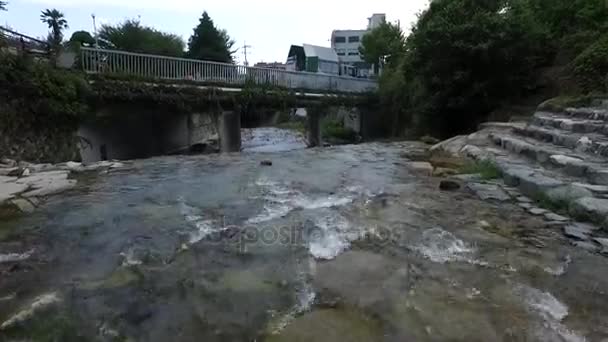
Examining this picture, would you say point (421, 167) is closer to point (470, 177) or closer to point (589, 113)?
point (470, 177)

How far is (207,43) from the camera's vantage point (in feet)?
86.3

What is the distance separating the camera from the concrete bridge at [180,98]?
9109 millimetres

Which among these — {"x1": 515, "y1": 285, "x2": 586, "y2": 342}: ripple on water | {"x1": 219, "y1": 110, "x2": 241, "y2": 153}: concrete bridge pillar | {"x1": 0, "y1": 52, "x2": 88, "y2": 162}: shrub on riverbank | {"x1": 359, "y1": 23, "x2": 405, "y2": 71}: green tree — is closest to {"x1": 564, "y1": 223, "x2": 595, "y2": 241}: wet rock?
{"x1": 515, "y1": 285, "x2": 586, "y2": 342}: ripple on water

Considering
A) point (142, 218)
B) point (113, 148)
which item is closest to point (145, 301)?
point (142, 218)

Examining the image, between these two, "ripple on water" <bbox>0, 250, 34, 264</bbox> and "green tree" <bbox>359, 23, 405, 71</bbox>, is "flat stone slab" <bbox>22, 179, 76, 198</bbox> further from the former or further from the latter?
"green tree" <bbox>359, 23, 405, 71</bbox>

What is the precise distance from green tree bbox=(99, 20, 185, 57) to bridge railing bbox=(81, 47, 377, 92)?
13.1 metres

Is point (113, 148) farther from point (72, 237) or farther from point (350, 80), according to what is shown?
point (350, 80)

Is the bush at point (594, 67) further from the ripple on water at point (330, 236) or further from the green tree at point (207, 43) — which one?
the green tree at point (207, 43)

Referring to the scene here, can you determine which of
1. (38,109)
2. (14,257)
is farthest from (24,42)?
(14,257)

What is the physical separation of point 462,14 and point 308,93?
238 inches

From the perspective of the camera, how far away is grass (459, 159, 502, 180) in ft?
17.0

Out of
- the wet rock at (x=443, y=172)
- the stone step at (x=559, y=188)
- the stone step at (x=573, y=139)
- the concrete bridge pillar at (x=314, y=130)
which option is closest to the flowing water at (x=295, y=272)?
the stone step at (x=559, y=188)

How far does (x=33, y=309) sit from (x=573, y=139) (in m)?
6.47

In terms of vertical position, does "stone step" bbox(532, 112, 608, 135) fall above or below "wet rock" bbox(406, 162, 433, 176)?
above
